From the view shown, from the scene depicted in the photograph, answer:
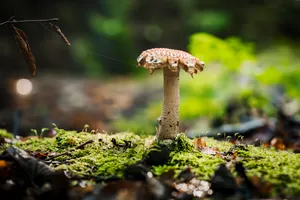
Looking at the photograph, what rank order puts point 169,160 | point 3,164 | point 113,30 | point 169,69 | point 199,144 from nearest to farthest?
point 3,164 < point 169,160 < point 169,69 < point 199,144 < point 113,30

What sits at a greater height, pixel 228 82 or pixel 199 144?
pixel 228 82

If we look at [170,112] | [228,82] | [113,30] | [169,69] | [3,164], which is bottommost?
[3,164]

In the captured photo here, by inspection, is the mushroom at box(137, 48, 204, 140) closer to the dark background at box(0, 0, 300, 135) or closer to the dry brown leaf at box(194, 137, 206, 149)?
the dry brown leaf at box(194, 137, 206, 149)

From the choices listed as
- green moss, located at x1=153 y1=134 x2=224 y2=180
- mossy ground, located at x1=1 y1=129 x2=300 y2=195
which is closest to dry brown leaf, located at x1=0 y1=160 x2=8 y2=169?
mossy ground, located at x1=1 y1=129 x2=300 y2=195

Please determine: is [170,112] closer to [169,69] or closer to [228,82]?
[169,69]

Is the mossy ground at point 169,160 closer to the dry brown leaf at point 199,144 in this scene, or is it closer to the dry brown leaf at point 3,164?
the dry brown leaf at point 199,144

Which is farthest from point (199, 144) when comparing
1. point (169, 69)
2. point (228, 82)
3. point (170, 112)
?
point (228, 82)
